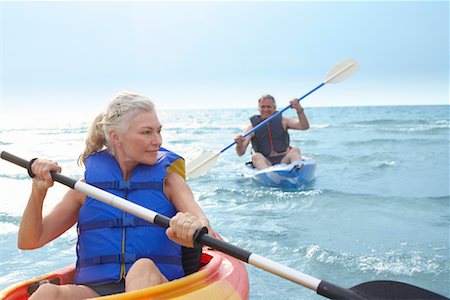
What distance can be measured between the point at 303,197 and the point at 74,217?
4225 mm

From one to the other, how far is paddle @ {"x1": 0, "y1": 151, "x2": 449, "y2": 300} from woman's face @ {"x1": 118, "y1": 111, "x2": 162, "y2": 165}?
0.21 meters

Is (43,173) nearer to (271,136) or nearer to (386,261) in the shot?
(386,261)

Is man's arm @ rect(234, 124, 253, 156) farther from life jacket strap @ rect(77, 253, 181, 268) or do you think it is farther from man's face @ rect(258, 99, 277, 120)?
life jacket strap @ rect(77, 253, 181, 268)

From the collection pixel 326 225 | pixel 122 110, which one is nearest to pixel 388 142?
pixel 326 225

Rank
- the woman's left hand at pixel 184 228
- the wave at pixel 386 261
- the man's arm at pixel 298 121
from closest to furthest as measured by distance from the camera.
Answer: the woman's left hand at pixel 184 228 → the wave at pixel 386 261 → the man's arm at pixel 298 121

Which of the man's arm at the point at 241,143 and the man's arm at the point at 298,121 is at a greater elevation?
the man's arm at the point at 298,121

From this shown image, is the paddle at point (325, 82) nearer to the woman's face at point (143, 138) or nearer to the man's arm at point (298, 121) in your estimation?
the man's arm at point (298, 121)

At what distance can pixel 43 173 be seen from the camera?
79.7 inches

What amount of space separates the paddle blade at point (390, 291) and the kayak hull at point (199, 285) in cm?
47

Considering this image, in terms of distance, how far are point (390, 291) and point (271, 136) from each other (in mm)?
5076

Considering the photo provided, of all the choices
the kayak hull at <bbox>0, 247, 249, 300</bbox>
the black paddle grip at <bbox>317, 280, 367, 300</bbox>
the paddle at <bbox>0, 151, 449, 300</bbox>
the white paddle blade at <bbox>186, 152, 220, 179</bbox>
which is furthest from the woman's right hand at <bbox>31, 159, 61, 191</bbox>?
the white paddle blade at <bbox>186, 152, 220, 179</bbox>

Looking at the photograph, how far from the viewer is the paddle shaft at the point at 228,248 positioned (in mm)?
1644

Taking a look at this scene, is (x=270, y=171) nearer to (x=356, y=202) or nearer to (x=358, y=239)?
(x=356, y=202)

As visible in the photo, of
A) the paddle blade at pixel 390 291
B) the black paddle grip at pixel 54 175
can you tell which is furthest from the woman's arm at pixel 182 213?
the paddle blade at pixel 390 291
